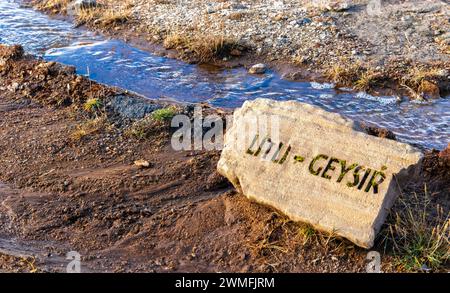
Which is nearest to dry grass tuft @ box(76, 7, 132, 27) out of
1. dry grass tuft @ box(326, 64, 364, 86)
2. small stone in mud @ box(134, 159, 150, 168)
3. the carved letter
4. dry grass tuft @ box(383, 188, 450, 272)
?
dry grass tuft @ box(326, 64, 364, 86)

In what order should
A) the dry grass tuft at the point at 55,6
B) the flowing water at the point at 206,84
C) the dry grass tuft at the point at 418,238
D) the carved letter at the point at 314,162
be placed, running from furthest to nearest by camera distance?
1. the dry grass tuft at the point at 55,6
2. the flowing water at the point at 206,84
3. the carved letter at the point at 314,162
4. the dry grass tuft at the point at 418,238

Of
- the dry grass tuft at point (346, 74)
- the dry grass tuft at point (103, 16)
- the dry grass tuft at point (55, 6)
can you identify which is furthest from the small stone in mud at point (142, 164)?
the dry grass tuft at point (55, 6)

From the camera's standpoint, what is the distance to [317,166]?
415 centimetres

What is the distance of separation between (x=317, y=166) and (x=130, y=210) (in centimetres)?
166

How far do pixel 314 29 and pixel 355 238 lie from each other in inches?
217

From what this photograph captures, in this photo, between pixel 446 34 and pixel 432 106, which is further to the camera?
pixel 446 34

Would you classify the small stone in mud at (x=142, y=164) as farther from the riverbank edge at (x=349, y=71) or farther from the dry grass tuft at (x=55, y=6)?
the dry grass tuft at (x=55, y=6)

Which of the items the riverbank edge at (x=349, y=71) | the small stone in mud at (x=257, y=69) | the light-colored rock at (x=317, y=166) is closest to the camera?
the light-colored rock at (x=317, y=166)

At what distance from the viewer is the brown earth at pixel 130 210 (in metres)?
4.02

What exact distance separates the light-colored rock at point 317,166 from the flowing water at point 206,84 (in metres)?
2.11

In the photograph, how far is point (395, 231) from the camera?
4.03 m

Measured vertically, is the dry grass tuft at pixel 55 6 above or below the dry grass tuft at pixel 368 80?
above

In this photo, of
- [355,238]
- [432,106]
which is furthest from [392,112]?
[355,238]
